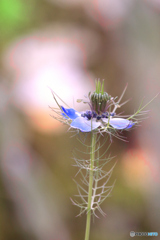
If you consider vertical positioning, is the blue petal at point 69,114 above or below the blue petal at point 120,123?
above

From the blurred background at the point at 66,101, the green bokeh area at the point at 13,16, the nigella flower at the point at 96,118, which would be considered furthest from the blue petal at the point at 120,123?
the green bokeh area at the point at 13,16

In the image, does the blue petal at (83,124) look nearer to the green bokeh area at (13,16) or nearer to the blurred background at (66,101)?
the blurred background at (66,101)

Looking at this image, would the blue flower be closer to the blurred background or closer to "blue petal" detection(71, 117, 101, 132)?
"blue petal" detection(71, 117, 101, 132)

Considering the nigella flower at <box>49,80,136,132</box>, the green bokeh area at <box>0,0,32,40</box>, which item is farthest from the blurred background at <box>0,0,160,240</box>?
the nigella flower at <box>49,80,136,132</box>

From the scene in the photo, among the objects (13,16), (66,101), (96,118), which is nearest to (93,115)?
(96,118)

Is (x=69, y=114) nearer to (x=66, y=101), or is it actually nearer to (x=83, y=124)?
(x=83, y=124)

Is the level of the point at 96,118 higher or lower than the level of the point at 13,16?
lower

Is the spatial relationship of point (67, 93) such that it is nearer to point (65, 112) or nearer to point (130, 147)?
point (130, 147)
